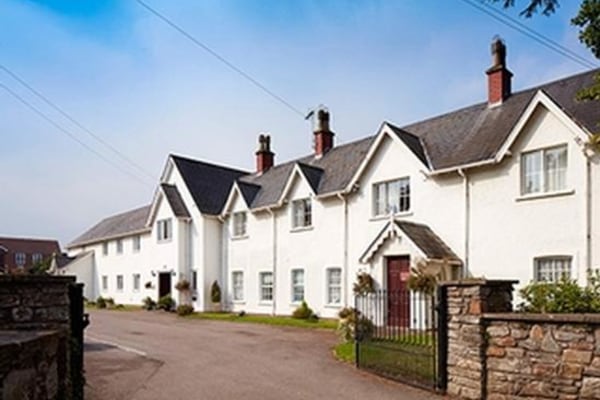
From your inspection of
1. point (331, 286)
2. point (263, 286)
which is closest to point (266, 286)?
point (263, 286)

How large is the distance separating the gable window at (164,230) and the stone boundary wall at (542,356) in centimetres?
2669

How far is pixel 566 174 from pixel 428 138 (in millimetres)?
6728

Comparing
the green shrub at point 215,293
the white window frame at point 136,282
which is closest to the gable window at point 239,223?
the green shrub at point 215,293

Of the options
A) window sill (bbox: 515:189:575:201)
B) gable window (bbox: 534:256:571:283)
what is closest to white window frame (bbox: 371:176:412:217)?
window sill (bbox: 515:189:575:201)

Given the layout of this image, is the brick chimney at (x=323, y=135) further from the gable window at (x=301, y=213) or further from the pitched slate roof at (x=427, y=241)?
the pitched slate roof at (x=427, y=241)

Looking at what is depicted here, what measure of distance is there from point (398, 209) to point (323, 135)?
877 cm

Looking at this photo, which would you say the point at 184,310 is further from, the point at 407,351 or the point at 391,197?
the point at 407,351

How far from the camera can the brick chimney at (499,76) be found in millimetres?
20312

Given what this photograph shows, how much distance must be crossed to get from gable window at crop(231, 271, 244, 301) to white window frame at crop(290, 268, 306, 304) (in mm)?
4509

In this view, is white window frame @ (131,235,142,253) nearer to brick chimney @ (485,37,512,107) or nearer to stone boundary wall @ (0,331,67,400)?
brick chimney @ (485,37,512,107)

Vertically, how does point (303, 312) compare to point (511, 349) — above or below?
below

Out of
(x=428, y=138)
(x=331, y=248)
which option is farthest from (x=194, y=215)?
(x=428, y=138)

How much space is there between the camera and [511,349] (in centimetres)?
840

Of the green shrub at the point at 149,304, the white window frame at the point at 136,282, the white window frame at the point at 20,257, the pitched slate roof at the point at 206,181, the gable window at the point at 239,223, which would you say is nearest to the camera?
the gable window at the point at 239,223
